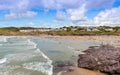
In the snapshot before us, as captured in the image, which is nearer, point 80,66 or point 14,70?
point 14,70

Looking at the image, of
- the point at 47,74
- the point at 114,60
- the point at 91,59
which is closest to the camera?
the point at 47,74

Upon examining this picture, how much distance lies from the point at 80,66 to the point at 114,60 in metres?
4.36

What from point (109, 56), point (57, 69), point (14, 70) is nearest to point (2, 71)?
point (14, 70)

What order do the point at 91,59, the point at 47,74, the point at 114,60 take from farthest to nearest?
the point at 91,59
the point at 114,60
the point at 47,74

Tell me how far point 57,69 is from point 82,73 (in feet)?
10.8

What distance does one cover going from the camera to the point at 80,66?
2800cm

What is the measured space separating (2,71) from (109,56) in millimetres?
12091

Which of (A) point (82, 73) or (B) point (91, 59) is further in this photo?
(B) point (91, 59)

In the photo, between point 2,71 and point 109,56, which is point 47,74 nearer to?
point 2,71

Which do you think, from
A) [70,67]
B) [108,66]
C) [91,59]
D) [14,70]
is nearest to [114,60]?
[108,66]

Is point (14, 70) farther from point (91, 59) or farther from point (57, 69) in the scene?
point (91, 59)

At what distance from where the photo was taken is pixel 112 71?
23906mm

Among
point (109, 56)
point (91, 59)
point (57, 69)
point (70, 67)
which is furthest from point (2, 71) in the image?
point (109, 56)

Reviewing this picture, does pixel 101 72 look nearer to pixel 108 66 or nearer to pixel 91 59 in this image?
pixel 108 66
